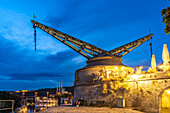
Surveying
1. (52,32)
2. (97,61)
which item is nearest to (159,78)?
(97,61)

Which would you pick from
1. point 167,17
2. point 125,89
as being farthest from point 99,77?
point 167,17

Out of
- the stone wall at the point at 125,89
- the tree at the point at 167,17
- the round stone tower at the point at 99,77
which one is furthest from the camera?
the round stone tower at the point at 99,77

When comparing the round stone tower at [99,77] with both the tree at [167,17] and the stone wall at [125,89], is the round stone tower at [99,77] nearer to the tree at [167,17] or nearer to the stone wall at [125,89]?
the stone wall at [125,89]

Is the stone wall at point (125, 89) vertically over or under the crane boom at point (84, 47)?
under

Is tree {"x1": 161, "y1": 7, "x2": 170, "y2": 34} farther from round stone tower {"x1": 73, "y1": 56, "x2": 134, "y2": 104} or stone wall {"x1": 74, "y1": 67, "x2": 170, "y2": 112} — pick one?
round stone tower {"x1": 73, "y1": 56, "x2": 134, "y2": 104}

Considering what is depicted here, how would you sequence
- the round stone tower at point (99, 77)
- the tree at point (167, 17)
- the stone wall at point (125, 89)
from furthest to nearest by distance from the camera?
1. the round stone tower at point (99, 77)
2. the stone wall at point (125, 89)
3. the tree at point (167, 17)

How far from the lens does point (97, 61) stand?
26.5 m

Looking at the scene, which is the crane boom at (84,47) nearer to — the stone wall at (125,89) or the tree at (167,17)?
the stone wall at (125,89)

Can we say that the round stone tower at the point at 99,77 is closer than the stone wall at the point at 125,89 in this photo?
No

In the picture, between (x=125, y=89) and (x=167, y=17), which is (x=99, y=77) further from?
(x=167, y=17)

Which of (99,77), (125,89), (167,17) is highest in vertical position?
(167,17)

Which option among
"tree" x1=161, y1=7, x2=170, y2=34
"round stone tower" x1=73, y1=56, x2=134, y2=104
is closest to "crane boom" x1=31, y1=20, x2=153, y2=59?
"round stone tower" x1=73, y1=56, x2=134, y2=104

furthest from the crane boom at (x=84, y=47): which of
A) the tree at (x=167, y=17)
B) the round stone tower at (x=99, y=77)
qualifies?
the tree at (x=167, y=17)

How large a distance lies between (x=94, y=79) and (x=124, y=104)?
6150 mm
